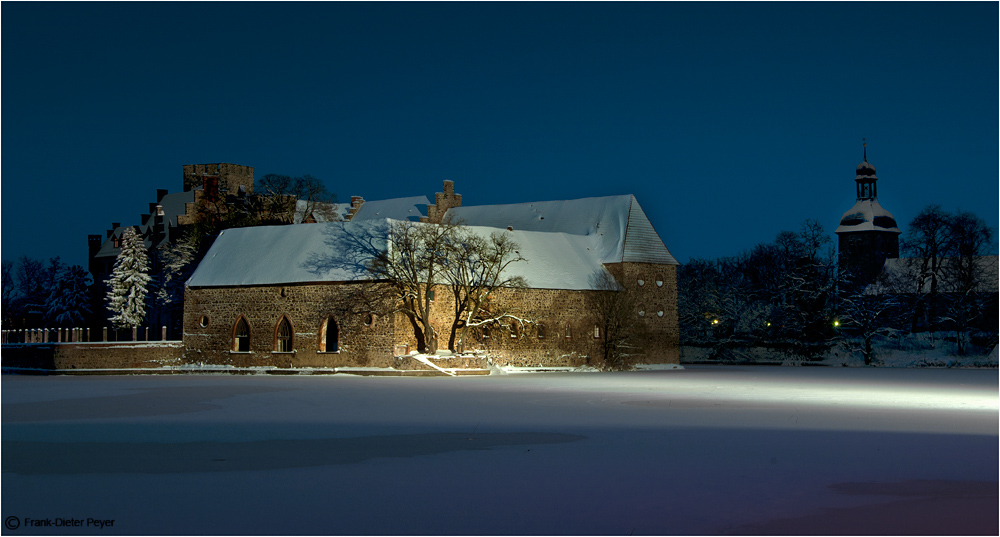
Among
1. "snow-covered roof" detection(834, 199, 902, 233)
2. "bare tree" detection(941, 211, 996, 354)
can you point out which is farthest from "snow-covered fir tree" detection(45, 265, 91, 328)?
"snow-covered roof" detection(834, 199, 902, 233)

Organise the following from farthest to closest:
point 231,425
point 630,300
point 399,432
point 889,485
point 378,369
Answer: point 630,300
point 378,369
point 231,425
point 399,432
point 889,485

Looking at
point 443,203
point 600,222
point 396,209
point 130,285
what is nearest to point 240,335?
point 600,222

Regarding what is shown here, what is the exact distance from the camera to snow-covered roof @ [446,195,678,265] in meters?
53.0

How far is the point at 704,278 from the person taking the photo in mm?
89750

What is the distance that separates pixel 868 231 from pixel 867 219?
108 centimetres

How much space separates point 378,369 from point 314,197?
2580cm

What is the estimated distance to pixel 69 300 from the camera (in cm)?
7669

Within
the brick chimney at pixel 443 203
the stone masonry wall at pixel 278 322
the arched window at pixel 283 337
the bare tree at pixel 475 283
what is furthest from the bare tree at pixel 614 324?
the brick chimney at pixel 443 203

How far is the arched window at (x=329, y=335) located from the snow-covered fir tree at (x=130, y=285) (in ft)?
77.4

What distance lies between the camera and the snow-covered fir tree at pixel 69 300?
7612 centimetres

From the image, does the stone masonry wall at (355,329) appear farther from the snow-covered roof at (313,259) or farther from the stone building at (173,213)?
the stone building at (173,213)

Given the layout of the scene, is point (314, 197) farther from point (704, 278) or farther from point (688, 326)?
point (704, 278)

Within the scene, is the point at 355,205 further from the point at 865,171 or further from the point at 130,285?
the point at 865,171

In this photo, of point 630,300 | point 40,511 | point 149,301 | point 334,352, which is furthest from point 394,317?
point 40,511
